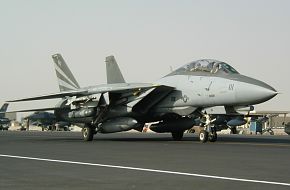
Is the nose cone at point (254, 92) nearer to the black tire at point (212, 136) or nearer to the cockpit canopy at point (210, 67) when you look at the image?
the cockpit canopy at point (210, 67)

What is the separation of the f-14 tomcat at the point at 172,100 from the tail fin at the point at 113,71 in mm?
2807

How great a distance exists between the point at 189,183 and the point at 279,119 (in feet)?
357

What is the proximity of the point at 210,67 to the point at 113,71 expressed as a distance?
752 centimetres

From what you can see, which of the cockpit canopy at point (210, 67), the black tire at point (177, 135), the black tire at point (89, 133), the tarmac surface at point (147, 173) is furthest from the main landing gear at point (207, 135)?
the tarmac surface at point (147, 173)

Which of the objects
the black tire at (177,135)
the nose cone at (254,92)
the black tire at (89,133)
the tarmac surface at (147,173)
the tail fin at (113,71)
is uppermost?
the tail fin at (113,71)

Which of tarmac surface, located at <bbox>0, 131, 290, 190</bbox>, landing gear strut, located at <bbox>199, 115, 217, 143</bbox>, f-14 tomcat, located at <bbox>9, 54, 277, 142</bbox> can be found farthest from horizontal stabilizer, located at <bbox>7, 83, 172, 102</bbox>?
tarmac surface, located at <bbox>0, 131, 290, 190</bbox>

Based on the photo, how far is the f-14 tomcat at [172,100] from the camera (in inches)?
717

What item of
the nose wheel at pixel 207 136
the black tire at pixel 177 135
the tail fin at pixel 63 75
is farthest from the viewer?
the tail fin at pixel 63 75

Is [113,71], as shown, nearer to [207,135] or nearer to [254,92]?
[207,135]

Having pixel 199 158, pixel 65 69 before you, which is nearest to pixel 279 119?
pixel 65 69

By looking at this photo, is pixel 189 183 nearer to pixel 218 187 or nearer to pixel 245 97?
pixel 218 187

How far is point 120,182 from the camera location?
290 inches

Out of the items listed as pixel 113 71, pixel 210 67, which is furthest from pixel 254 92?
pixel 113 71

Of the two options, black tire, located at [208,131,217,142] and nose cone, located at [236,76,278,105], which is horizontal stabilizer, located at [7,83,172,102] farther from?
nose cone, located at [236,76,278,105]
